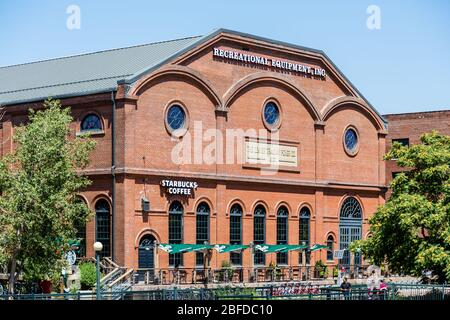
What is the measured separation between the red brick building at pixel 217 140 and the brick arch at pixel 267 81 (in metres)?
0.09

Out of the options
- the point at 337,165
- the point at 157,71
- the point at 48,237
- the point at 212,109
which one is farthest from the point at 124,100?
the point at 337,165

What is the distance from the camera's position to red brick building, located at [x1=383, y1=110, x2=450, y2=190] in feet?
273

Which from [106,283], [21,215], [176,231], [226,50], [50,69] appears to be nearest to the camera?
[21,215]

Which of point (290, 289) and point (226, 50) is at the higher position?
point (226, 50)

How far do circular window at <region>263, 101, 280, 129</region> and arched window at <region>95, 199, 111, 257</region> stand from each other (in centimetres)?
1278

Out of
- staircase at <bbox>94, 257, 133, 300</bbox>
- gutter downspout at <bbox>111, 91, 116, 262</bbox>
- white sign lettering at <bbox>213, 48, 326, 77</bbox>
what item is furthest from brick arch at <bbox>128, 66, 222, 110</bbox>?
staircase at <bbox>94, 257, 133, 300</bbox>

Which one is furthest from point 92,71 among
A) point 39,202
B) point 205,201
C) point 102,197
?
point 39,202

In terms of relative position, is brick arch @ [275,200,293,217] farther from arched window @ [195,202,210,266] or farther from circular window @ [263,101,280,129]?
arched window @ [195,202,210,266]

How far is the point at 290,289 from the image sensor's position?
56125mm

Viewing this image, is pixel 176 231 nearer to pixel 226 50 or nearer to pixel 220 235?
pixel 220 235

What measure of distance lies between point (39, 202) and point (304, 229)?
26.0m

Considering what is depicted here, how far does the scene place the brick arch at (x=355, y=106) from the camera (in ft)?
228

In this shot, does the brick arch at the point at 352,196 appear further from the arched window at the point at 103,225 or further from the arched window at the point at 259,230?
the arched window at the point at 103,225

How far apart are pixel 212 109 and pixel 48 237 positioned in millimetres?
18486
